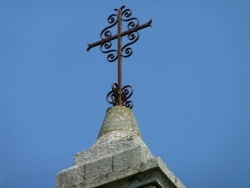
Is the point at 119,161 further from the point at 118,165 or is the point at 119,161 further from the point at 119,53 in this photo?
the point at 119,53

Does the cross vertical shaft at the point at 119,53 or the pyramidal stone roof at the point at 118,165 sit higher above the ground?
the cross vertical shaft at the point at 119,53

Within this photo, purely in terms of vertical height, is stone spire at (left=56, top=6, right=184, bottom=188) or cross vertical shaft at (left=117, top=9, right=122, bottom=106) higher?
cross vertical shaft at (left=117, top=9, right=122, bottom=106)

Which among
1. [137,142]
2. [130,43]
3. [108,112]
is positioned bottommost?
[137,142]

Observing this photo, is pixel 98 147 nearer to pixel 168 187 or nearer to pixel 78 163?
pixel 78 163

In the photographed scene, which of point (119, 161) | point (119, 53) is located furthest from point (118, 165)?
point (119, 53)

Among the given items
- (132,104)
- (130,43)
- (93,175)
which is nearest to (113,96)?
(132,104)

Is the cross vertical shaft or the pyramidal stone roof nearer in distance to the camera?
the pyramidal stone roof

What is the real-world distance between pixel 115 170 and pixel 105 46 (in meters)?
2.25

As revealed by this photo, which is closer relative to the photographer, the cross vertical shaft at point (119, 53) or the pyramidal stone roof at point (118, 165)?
the pyramidal stone roof at point (118, 165)

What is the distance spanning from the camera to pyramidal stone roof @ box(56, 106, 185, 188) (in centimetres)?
604

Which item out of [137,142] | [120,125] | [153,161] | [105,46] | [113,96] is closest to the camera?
[153,161]

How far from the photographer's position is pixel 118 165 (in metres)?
6.26

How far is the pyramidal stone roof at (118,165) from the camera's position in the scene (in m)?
6.04

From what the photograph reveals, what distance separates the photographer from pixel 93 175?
6348 mm
